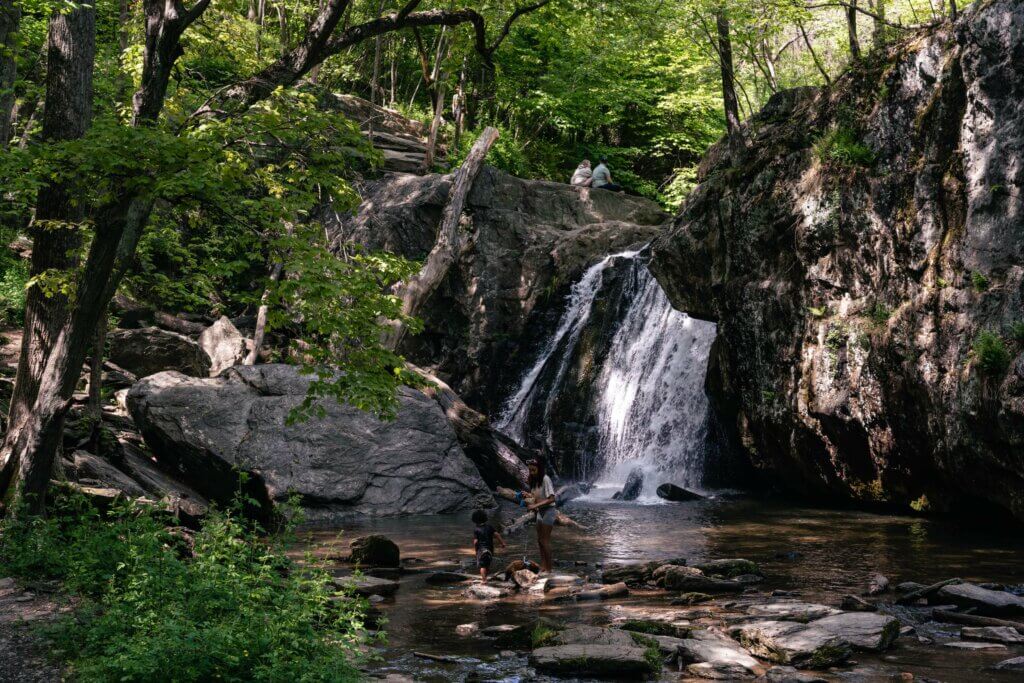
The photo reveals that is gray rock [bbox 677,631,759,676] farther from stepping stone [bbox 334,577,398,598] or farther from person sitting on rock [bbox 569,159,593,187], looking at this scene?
person sitting on rock [bbox 569,159,593,187]

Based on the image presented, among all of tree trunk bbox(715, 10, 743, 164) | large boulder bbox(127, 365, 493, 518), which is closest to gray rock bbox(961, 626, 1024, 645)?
large boulder bbox(127, 365, 493, 518)

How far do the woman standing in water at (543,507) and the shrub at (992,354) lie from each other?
5.77 m

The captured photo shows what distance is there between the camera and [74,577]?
21.6 feet

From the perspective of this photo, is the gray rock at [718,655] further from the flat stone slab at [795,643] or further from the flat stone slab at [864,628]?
the flat stone slab at [864,628]

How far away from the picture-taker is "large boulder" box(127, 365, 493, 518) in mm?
14914

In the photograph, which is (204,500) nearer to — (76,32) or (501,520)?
(501,520)

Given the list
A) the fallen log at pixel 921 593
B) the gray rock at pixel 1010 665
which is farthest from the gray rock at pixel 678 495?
the gray rock at pixel 1010 665

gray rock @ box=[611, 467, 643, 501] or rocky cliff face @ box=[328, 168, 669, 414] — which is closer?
gray rock @ box=[611, 467, 643, 501]

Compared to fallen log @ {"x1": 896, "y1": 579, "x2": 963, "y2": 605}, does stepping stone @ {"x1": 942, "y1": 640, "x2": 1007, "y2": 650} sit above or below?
below

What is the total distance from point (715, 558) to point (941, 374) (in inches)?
166

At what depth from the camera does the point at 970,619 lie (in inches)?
316

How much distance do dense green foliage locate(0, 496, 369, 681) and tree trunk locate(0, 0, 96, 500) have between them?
2409mm

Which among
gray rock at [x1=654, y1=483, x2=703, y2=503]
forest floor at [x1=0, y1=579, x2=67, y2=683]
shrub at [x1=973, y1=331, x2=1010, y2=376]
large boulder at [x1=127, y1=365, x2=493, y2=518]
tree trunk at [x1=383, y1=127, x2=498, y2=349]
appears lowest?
forest floor at [x1=0, y1=579, x2=67, y2=683]


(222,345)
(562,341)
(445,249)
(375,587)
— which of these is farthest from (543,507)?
(222,345)
